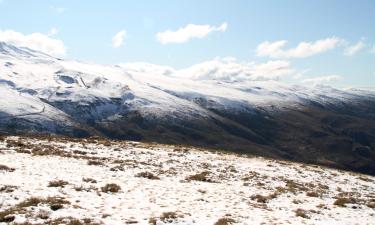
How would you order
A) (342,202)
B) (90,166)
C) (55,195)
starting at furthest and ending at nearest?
1. (90,166)
2. (342,202)
3. (55,195)

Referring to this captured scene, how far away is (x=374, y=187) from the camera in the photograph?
127ft

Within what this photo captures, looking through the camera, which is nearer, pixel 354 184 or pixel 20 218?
pixel 20 218

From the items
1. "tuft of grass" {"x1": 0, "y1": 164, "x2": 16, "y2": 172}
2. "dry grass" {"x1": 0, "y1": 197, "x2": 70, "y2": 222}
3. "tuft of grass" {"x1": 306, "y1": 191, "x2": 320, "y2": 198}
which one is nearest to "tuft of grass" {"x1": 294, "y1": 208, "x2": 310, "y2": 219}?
"tuft of grass" {"x1": 306, "y1": 191, "x2": 320, "y2": 198}

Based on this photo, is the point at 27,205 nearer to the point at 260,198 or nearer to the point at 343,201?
the point at 260,198

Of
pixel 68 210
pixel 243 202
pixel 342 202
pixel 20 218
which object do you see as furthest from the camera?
pixel 342 202

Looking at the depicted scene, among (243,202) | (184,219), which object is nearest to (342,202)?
(243,202)

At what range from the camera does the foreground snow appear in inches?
827

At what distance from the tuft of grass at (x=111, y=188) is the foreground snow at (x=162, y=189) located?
197mm

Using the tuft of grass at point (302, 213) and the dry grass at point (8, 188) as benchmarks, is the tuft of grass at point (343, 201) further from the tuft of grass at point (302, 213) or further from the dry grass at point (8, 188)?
the dry grass at point (8, 188)

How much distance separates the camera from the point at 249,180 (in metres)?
34.7

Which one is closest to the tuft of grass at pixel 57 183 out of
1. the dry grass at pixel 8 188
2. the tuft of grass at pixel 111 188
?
the dry grass at pixel 8 188

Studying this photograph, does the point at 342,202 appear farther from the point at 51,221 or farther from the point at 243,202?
the point at 51,221

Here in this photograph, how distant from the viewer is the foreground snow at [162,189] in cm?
2102

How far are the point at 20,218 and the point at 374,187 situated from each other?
31.9 m
